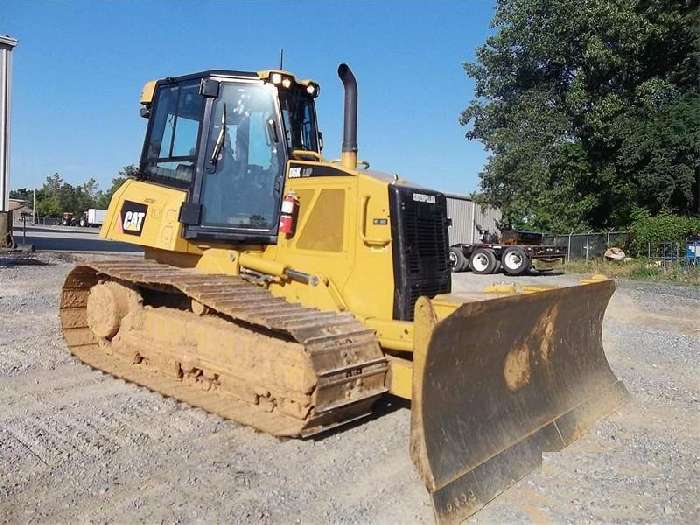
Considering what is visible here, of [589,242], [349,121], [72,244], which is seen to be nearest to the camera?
[349,121]

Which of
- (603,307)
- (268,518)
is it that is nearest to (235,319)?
(268,518)

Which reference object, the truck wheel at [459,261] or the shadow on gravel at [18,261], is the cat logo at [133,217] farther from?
the truck wheel at [459,261]

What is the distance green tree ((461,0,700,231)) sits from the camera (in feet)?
82.2

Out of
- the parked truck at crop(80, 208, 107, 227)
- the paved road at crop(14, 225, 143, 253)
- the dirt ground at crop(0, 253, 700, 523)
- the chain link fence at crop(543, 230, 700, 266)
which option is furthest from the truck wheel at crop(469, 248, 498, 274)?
the parked truck at crop(80, 208, 107, 227)

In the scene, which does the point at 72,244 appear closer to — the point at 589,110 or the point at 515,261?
the point at 515,261

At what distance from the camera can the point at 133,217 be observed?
6359mm

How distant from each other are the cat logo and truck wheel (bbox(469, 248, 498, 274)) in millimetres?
16326

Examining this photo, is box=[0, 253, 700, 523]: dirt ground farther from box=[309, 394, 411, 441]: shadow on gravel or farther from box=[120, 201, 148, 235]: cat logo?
box=[120, 201, 148, 235]: cat logo

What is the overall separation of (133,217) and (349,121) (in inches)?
96.8

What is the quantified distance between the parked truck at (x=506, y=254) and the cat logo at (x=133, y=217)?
1504cm

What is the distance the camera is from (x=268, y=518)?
3.41 metres

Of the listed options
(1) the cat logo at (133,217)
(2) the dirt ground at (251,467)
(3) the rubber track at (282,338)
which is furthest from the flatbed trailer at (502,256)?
(3) the rubber track at (282,338)

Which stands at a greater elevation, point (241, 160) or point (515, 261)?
point (241, 160)

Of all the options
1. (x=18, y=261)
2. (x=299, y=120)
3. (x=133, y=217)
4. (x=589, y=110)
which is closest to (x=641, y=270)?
(x=589, y=110)
